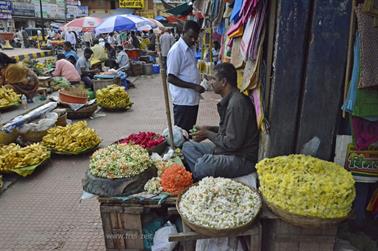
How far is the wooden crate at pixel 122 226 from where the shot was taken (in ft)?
9.78

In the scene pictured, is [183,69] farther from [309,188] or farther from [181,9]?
[181,9]

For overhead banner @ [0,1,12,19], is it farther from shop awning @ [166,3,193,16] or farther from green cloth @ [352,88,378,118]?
green cloth @ [352,88,378,118]

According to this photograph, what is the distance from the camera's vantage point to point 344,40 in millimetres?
2572

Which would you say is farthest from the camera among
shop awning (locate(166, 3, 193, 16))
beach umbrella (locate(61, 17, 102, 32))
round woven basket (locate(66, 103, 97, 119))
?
beach umbrella (locate(61, 17, 102, 32))

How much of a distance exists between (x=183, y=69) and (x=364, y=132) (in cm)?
249

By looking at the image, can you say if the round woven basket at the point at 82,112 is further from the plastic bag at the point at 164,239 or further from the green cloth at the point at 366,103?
the green cloth at the point at 366,103

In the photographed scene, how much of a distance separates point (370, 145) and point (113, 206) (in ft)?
7.72

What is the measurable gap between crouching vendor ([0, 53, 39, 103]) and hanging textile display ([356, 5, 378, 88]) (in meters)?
7.43

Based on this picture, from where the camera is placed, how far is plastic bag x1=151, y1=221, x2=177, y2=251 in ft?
9.55

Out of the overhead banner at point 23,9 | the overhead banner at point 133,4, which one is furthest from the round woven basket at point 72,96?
the overhead banner at point 23,9

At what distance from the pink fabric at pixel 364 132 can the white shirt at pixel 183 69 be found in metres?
2.29

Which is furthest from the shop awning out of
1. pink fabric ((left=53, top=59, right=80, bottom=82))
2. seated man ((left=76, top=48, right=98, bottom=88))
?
pink fabric ((left=53, top=59, right=80, bottom=82))

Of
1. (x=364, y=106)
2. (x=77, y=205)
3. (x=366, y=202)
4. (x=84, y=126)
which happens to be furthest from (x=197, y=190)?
(x=84, y=126)

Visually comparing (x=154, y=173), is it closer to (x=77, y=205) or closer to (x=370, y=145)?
(x=77, y=205)
